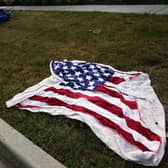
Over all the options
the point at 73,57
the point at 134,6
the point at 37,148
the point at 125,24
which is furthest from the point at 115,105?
the point at 134,6

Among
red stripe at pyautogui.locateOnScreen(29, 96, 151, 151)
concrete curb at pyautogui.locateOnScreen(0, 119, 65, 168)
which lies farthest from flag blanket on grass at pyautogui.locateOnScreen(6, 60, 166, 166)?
concrete curb at pyautogui.locateOnScreen(0, 119, 65, 168)

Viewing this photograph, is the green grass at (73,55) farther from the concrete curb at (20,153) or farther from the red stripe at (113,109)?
the red stripe at (113,109)

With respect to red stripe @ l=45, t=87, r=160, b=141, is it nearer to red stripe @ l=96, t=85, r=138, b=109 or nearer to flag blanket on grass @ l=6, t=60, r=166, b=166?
flag blanket on grass @ l=6, t=60, r=166, b=166

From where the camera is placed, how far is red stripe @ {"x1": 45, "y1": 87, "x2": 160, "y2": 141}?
6.44 ft

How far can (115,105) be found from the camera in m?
2.30

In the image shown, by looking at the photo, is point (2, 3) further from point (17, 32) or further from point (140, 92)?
point (140, 92)

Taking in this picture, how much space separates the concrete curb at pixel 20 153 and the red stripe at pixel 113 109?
2.21 ft

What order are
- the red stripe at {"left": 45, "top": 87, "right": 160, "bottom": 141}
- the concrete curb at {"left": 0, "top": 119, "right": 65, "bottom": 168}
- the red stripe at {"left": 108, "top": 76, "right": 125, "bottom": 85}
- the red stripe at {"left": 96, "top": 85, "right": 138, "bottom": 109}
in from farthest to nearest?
the red stripe at {"left": 108, "top": 76, "right": 125, "bottom": 85} → the red stripe at {"left": 96, "top": 85, "right": 138, "bottom": 109} → the red stripe at {"left": 45, "top": 87, "right": 160, "bottom": 141} → the concrete curb at {"left": 0, "top": 119, "right": 65, "bottom": 168}

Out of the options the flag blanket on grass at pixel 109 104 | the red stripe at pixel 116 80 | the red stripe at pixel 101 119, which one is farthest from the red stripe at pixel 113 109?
the red stripe at pixel 116 80

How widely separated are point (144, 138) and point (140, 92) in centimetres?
74

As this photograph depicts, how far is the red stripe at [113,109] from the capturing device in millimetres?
1963

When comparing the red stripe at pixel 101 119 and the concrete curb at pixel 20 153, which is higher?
the red stripe at pixel 101 119

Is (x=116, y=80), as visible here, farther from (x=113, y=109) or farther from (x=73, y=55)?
(x=73, y=55)

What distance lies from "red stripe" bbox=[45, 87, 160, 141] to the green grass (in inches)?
8.0
